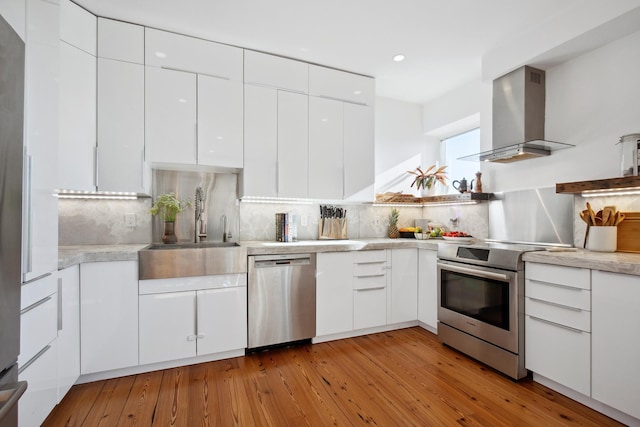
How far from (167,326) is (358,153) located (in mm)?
2400

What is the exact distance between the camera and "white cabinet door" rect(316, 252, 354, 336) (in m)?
2.75

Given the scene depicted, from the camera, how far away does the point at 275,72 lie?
290 cm

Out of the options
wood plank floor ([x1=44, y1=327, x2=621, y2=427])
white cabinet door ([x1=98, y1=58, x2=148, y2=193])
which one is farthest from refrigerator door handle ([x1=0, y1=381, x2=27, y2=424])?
white cabinet door ([x1=98, y1=58, x2=148, y2=193])

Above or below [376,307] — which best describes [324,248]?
above

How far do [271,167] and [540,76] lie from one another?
Answer: 101 inches

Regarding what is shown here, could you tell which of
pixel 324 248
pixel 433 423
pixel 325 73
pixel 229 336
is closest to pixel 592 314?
pixel 433 423

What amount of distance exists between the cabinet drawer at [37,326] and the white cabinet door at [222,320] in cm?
87

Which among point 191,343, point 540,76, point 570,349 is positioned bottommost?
point 191,343

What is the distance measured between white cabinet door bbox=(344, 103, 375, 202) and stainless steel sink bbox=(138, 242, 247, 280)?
54.2 inches

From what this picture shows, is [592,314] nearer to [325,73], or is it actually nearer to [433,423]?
[433,423]

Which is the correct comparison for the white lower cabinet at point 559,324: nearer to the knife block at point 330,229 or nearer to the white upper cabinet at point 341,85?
the knife block at point 330,229

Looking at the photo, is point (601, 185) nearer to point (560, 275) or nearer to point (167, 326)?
point (560, 275)

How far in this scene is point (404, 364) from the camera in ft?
7.85

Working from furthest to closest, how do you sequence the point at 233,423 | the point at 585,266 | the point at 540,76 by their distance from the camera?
the point at 540,76
the point at 585,266
the point at 233,423
